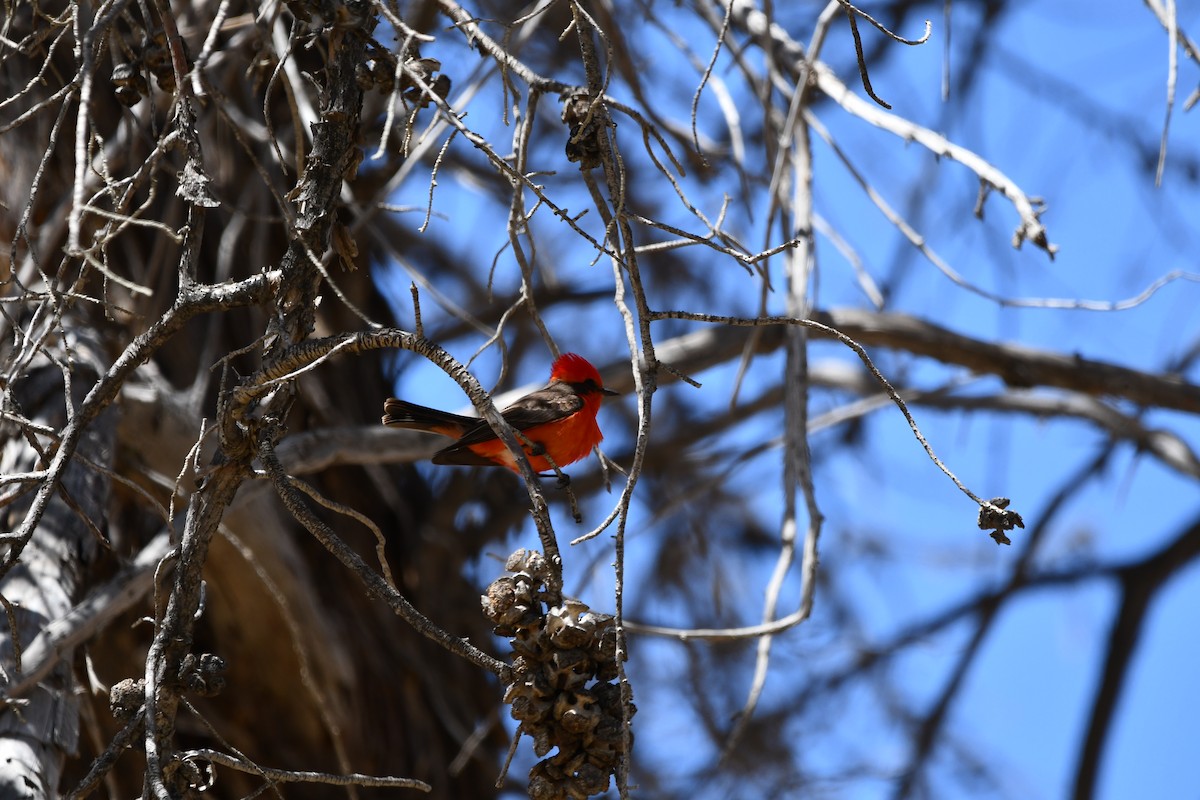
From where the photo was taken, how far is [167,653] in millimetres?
1668

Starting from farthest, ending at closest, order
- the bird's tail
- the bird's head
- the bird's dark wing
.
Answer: the bird's head < the bird's dark wing < the bird's tail

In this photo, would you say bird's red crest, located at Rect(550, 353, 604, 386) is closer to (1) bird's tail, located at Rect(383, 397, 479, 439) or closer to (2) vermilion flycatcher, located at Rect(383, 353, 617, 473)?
(2) vermilion flycatcher, located at Rect(383, 353, 617, 473)

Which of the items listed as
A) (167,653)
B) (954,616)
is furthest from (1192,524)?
(167,653)

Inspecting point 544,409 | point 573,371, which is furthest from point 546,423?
point 573,371

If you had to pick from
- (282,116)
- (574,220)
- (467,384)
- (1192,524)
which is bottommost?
(467,384)

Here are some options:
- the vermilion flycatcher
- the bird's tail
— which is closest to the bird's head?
the vermilion flycatcher

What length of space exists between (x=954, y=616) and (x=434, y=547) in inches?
107

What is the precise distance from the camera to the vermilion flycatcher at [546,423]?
3416mm

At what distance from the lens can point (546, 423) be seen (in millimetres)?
3586

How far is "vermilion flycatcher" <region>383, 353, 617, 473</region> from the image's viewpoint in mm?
3416

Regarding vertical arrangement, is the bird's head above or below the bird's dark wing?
above

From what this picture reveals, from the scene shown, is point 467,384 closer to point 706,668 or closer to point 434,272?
point 706,668

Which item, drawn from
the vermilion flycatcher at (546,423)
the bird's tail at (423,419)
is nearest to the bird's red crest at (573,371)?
the vermilion flycatcher at (546,423)

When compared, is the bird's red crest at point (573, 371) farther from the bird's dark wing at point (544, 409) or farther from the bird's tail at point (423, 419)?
the bird's tail at point (423, 419)
